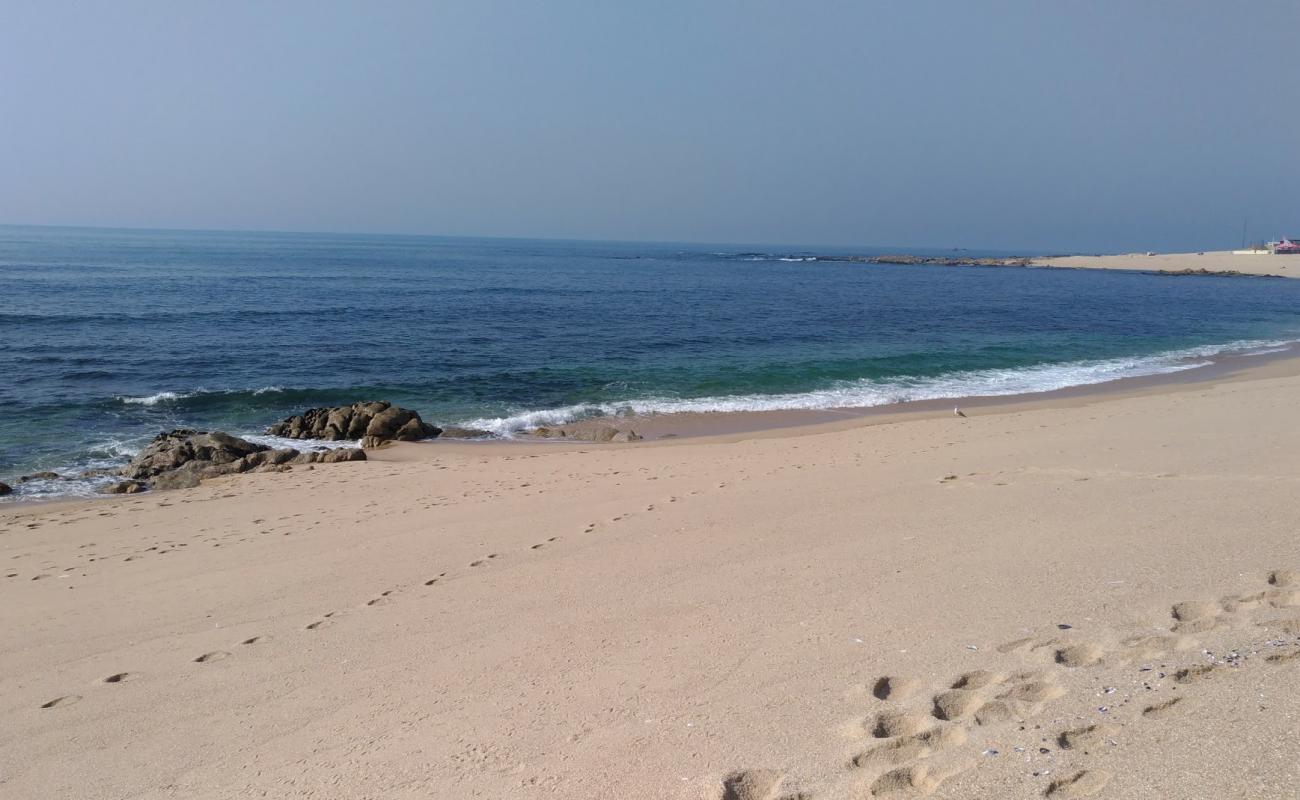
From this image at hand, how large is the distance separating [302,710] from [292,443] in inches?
461

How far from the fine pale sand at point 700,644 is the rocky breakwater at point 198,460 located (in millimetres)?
2918

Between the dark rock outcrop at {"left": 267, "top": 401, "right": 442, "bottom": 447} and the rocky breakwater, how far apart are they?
3.91 ft

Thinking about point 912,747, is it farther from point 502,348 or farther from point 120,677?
point 502,348

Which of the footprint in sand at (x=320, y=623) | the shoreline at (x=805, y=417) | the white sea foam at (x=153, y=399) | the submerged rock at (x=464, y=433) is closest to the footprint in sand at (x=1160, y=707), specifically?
the footprint in sand at (x=320, y=623)

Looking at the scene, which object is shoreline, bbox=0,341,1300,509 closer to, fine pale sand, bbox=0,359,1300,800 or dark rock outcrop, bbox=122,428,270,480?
dark rock outcrop, bbox=122,428,270,480

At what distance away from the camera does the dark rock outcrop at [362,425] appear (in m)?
14.4

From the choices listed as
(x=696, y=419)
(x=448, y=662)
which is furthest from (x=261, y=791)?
(x=696, y=419)

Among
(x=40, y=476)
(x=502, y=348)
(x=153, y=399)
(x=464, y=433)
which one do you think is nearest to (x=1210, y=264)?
(x=502, y=348)

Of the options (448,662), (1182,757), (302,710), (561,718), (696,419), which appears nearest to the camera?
(1182,757)

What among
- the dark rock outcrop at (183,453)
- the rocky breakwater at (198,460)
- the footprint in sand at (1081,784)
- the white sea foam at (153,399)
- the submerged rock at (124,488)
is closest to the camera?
the footprint in sand at (1081,784)

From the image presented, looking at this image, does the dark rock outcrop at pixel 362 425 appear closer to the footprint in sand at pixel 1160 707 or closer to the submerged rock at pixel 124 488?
the submerged rock at pixel 124 488

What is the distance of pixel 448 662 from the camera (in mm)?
4266

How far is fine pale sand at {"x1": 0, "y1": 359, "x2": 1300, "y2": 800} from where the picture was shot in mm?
2977

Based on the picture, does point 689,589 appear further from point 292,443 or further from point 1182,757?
point 292,443
